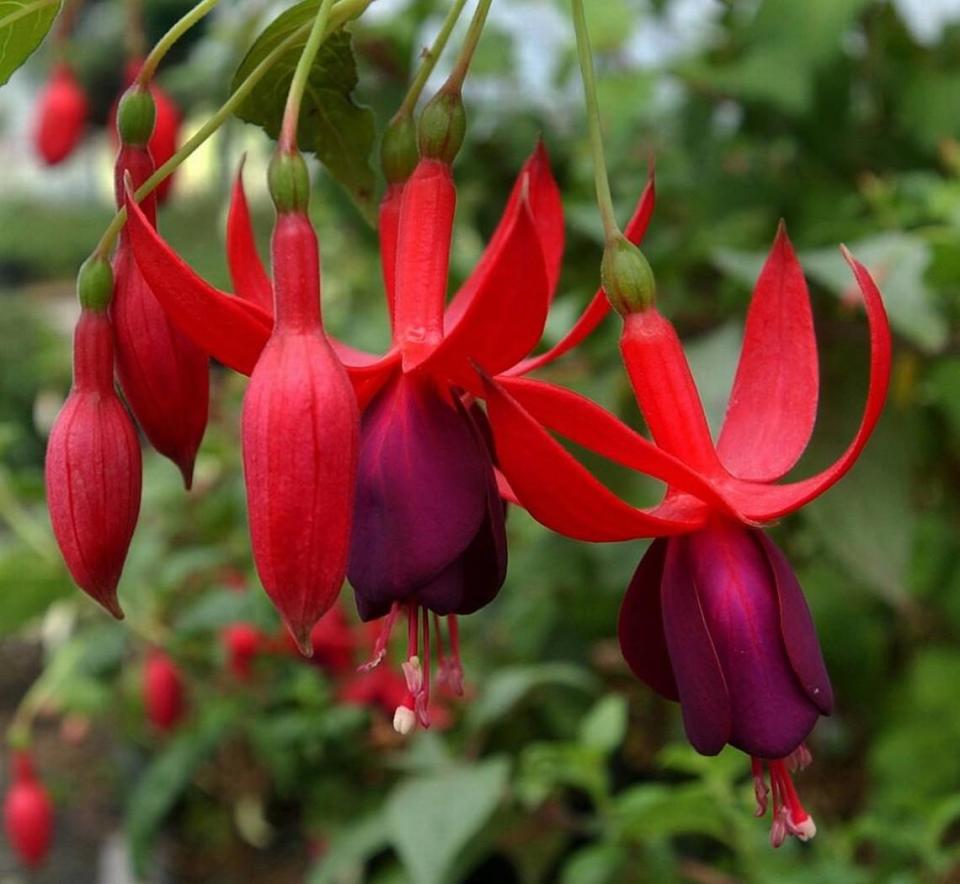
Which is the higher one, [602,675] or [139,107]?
[139,107]

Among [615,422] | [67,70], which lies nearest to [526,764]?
[615,422]

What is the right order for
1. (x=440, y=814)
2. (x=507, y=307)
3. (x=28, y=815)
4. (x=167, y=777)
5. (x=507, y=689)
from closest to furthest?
(x=507, y=307), (x=440, y=814), (x=507, y=689), (x=167, y=777), (x=28, y=815)

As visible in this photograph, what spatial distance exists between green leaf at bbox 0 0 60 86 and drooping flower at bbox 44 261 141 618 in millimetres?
Answer: 71

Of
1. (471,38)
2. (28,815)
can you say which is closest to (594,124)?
(471,38)

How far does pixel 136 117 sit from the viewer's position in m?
0.43

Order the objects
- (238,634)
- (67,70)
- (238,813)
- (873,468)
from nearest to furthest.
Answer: (873,468) → (238,634) → (67,70) → (238,813)

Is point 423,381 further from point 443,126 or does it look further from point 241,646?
point 241,646

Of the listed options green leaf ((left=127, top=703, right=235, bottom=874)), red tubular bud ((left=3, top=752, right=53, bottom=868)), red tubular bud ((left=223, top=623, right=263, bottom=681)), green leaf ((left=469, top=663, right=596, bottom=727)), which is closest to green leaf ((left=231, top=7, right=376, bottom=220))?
green leaf ((left=469, top=663, right=596, bottom=727))

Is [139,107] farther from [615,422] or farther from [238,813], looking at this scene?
[238,813]

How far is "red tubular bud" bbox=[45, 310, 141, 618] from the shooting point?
0.40 meters

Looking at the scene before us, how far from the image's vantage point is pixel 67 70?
1.64 metres

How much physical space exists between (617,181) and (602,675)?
61 centimetres

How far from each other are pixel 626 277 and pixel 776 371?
55 millimetres

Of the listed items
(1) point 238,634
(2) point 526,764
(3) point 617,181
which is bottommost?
(1) point 238,634
